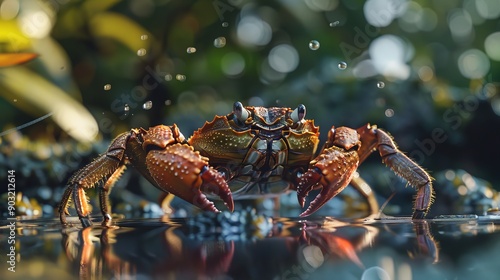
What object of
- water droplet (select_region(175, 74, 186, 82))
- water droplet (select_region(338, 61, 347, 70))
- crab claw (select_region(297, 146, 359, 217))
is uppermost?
water droplet (select_region(175, 74, 186, 82))

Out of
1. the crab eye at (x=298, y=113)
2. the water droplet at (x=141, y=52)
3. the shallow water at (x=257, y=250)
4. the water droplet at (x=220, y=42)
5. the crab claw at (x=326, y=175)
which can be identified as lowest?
the shallow water at (x=257, y=250)

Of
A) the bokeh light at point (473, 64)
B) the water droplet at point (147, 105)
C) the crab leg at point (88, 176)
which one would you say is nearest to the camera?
the crab leg at point (88, 176)

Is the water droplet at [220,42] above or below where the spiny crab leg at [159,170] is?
above

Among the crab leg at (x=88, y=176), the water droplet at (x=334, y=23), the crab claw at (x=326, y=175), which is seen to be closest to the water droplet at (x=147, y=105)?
the water droplet at (x=334, y=23)

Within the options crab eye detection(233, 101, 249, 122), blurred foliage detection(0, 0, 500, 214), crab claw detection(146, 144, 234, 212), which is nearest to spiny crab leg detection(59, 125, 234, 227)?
crab claw detection(146, 144, 234, 212)

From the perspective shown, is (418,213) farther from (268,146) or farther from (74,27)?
(74,27)

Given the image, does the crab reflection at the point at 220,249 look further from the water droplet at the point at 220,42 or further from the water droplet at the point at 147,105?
the water droplet at the point at 220,42

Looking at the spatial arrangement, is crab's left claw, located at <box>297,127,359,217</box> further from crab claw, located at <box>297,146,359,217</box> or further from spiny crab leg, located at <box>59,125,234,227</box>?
spiny crab leg, located at <box>59,125,234,227</box>

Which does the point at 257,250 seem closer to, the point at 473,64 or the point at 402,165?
the point at 402,165
